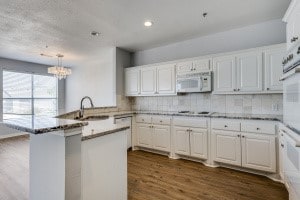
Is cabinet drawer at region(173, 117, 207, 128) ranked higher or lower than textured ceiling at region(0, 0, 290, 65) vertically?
lower

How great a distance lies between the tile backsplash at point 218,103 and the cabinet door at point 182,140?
0.67 metres

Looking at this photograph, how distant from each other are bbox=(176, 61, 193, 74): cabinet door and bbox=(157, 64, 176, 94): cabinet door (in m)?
0.13

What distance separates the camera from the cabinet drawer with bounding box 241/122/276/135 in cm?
263

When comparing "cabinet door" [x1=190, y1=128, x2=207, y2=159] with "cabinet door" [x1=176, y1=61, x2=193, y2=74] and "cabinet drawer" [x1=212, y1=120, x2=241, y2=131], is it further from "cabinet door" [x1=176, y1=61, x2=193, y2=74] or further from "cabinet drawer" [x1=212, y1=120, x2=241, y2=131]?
"cabinet door" [x1=176, y1=61, x2=193, y2=74]

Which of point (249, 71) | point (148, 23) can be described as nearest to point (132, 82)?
point (148, 23)

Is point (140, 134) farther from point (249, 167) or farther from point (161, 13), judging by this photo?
point (161, 13)

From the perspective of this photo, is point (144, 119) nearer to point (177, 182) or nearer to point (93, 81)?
point (177, 182)

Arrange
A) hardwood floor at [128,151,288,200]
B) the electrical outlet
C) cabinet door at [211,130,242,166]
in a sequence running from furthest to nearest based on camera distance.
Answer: the electrical outlet → cabinet door at [211,130,242,166] → hardwood floor at [128,151,288,200]

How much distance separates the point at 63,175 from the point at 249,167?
2.76m

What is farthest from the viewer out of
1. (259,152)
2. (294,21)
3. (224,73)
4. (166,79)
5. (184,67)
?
(166,79)

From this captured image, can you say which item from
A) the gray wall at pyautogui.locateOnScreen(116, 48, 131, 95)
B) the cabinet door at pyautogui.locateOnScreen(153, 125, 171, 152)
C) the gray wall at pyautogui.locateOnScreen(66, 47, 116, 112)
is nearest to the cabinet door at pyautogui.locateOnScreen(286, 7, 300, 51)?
the cabinet door at pyautogui.locateOnScreen(153, 125, 171, 152)

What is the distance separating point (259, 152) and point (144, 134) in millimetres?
2274

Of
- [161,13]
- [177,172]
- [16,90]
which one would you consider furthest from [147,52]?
[16,90]

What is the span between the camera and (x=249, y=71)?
299cm
